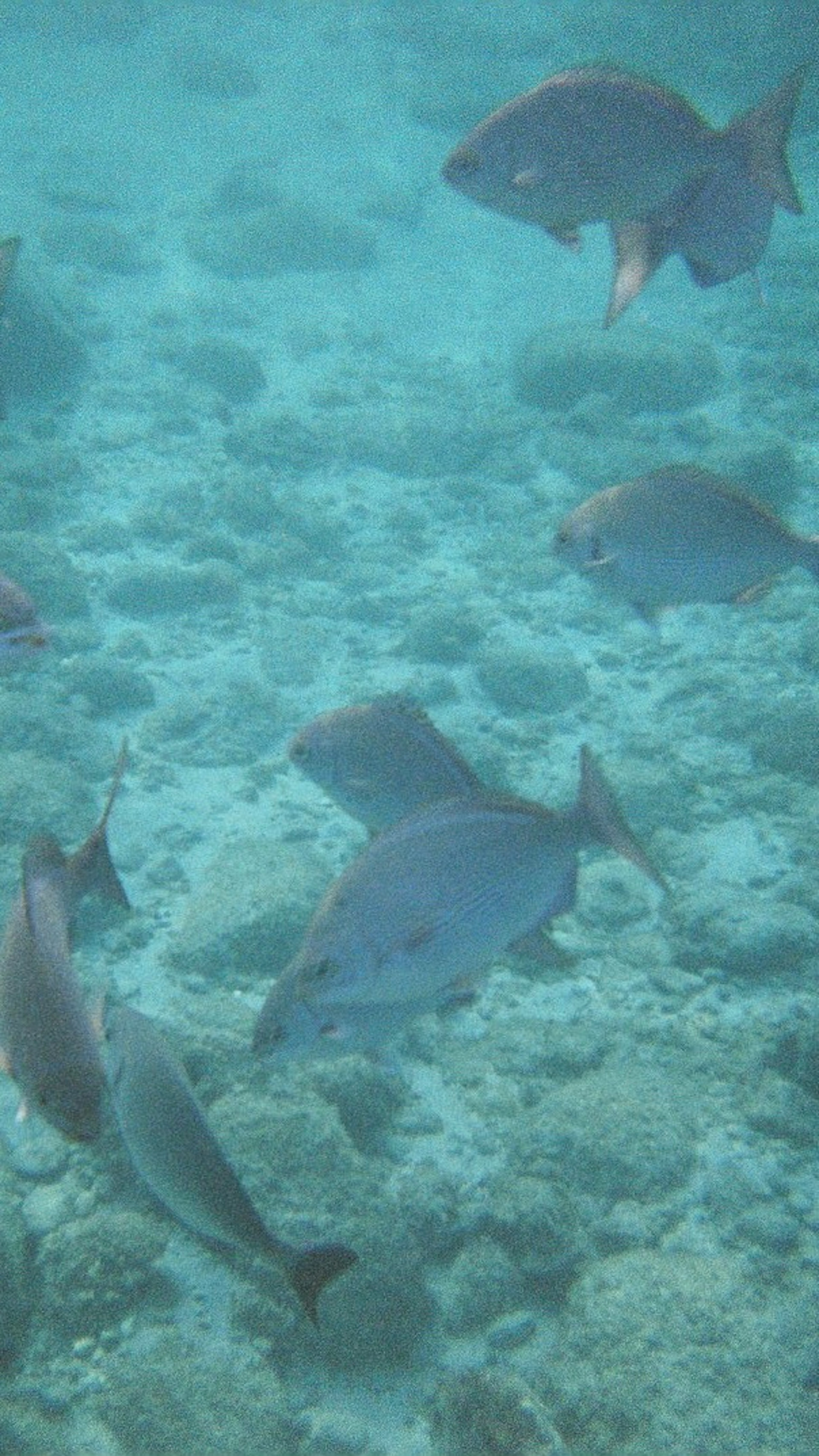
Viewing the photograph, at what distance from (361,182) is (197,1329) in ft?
102

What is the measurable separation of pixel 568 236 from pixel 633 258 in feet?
1.06

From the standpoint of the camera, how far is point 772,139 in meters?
2.79

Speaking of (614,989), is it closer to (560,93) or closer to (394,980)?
(394,980)

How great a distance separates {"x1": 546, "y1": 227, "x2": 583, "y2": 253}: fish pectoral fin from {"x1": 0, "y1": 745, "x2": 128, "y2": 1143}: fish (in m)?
2.38

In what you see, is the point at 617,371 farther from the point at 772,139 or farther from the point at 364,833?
the point at 772,139

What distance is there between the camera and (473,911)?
7.55 feet

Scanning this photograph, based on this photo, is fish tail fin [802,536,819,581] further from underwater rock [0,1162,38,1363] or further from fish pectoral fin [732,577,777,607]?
underwater rock [0,1162,38,1363]

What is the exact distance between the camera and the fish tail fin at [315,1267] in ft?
7.45

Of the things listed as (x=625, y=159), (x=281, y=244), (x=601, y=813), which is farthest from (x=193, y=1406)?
(x=281, y=244)

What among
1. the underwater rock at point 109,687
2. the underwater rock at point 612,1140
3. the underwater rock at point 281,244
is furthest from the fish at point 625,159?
the underwater rock at point 281,244

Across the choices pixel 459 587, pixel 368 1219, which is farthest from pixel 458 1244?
pixel 459 587

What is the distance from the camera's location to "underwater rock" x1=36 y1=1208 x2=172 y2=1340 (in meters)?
3.91

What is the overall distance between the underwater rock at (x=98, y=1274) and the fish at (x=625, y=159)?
168 inches

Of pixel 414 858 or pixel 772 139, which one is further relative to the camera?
pixel 772 139
